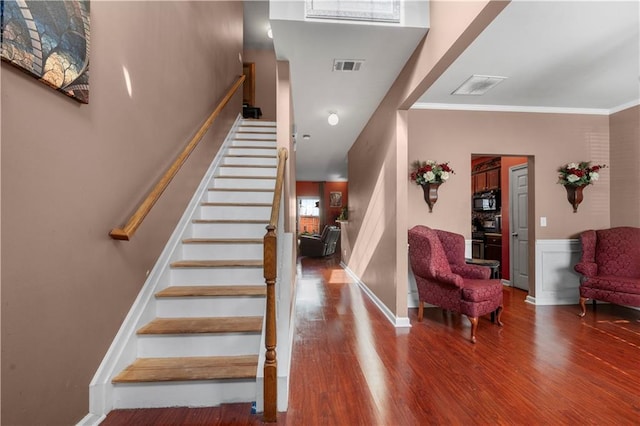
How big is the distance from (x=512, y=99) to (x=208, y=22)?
3.95 metres

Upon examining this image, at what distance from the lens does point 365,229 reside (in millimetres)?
4820

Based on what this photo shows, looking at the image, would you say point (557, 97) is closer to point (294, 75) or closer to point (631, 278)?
point (631, 278)

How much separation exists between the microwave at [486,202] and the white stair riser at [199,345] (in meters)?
5.34

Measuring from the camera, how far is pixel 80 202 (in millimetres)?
1466

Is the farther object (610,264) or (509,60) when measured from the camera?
(610,264)

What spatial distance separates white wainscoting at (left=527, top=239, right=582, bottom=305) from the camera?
157 inches

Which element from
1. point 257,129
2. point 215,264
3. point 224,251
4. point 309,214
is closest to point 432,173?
point 224,251

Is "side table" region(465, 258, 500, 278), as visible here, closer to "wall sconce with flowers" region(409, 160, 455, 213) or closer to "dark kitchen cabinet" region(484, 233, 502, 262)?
"wall sconce with flowers" region(409, 160, 455, 213)

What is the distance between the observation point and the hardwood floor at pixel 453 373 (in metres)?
1.67

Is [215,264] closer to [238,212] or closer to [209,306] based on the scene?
[209,306]

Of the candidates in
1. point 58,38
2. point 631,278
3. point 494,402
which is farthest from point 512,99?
point 58,38

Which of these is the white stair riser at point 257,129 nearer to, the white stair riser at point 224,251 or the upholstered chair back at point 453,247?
the white stair riser at point 224,251

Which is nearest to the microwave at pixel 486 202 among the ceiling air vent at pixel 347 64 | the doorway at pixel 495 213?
the doorway at pixel 495 213

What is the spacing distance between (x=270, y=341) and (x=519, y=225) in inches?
194
